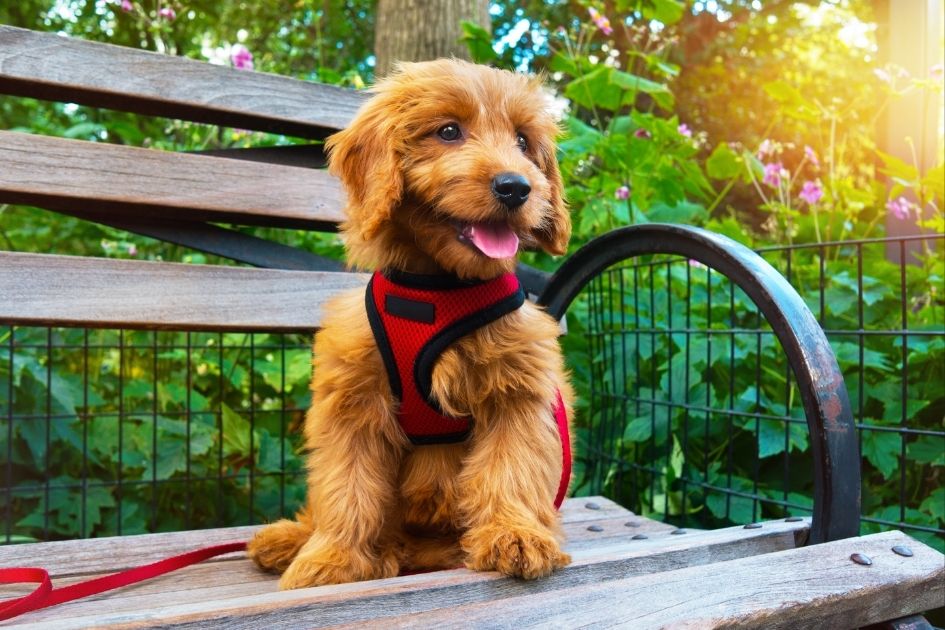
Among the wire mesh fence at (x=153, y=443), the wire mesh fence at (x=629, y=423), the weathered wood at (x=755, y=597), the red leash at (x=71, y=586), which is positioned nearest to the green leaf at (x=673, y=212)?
the wire mesh fence at (x=629, y=423)

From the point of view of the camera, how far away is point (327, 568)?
5.16 feet

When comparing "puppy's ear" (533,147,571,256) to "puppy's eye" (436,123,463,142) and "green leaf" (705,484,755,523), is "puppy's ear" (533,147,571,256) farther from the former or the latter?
"green leaf" (705,484,755,523)

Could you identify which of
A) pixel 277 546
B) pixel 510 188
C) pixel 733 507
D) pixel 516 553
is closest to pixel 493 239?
pixel 510 188

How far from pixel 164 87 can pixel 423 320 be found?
129 cm

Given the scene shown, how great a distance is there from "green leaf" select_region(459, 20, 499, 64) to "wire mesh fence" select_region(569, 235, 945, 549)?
1.23 metres

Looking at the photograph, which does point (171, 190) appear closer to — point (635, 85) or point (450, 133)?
point (450, 133)

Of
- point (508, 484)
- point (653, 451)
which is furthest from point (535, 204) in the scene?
point (653, 451)

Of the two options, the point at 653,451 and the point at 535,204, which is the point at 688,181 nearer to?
the point at 653,451

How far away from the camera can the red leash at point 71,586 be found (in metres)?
1.43

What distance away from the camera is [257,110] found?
252cm

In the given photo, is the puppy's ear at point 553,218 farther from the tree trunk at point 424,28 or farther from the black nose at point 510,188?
the tree trunk at point 424,28

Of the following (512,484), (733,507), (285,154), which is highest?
(285,154)

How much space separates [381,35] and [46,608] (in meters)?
3.29

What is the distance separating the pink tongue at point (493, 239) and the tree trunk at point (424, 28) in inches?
102
